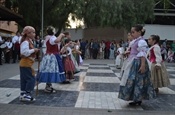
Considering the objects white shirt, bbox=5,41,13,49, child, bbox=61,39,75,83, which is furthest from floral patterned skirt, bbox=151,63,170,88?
white shirt, bbox=5,41,13,49

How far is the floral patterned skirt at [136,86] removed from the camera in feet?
24.8

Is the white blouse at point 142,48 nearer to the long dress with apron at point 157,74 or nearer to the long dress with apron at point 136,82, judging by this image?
the long dress with apron at point 136,82

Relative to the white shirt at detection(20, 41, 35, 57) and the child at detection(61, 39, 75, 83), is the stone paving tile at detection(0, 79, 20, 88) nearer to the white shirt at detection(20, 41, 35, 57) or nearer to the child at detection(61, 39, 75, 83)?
the child at detection(61, 39, 75, 83)

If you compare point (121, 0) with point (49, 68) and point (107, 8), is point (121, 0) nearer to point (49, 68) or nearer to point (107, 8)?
point (107, 8)

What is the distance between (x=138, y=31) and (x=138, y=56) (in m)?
0.58

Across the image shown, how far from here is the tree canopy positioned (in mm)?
27016

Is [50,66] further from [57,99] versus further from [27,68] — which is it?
[27,68]

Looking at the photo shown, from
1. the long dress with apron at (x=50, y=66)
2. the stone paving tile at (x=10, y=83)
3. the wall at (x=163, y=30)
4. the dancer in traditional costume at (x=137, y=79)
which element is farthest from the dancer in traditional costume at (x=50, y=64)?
the wall at (x=163, y=30)

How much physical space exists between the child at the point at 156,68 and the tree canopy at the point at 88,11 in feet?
54.1

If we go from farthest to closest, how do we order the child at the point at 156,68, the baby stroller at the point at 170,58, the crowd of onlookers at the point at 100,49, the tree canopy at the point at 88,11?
1. the crowd of onlookers at the point at 100,49
2. the baby stroller at the point at 170,58
3. the tree canopy at the point at 88,11
4. the child at the point at 156,68

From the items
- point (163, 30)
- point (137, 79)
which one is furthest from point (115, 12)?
point (137, 79)

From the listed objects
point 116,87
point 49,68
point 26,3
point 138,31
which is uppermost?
point 26,3

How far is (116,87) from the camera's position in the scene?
10.8 m

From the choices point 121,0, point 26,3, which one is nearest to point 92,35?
point 121,0
